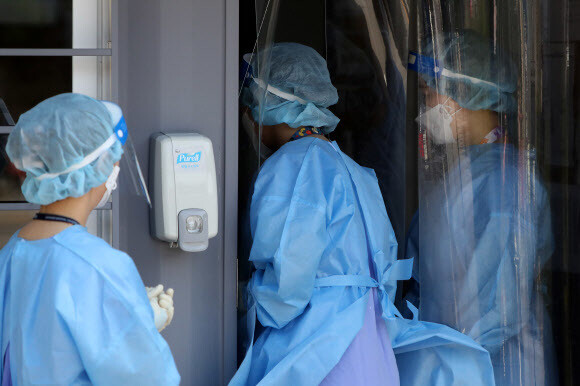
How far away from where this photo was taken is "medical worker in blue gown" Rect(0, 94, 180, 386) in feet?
4.55

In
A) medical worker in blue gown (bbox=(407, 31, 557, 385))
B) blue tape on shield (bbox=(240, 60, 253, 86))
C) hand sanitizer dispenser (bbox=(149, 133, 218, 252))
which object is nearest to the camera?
hand sanitizer dispenser (bbox=(149, 133, 218, 252))

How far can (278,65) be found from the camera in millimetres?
2324

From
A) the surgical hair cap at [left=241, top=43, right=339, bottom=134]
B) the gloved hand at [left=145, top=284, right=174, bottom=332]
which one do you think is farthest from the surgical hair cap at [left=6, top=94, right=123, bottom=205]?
the surgical hair cap at [left=241, top=43, right=339, bottom=134]

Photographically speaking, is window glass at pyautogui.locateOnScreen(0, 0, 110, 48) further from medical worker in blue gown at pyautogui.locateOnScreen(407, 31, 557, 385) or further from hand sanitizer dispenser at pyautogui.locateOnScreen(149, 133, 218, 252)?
medical worker in blue gown at pyautogui.locateOnScreen(407, 31, 557, 385)

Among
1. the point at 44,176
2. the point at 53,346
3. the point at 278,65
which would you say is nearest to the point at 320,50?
the point at 278,65

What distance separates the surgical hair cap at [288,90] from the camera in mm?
2268

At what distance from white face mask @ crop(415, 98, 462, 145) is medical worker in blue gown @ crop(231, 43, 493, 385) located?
264 millimetres

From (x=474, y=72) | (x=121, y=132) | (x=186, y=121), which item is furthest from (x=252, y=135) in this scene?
(x=121, y=132)

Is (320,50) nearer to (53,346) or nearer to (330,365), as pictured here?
(330,365)

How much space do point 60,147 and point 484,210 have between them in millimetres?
1325

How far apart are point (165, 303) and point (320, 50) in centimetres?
154

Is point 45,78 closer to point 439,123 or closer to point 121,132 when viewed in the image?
point 121,132

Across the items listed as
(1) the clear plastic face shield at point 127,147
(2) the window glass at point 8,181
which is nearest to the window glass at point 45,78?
(2) the window glass at point 8,181

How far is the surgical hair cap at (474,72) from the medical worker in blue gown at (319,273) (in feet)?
1.26
